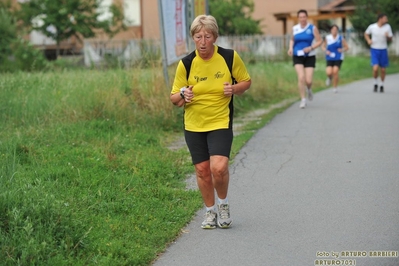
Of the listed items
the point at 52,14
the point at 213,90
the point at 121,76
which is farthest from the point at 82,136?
the point at 52,14

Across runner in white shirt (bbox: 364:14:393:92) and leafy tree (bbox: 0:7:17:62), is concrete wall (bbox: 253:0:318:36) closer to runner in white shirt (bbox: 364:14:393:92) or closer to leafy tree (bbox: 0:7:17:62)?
leafy tree (bbox: 0:7:17:62)

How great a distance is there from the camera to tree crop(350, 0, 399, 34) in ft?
115

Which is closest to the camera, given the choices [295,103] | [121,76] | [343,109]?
[121,76]

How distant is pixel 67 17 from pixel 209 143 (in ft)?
117

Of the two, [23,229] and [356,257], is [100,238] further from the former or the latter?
[356,257]

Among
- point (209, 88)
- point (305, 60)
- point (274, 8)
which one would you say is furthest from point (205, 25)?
point (274, 8)

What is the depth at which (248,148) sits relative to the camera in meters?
10.6

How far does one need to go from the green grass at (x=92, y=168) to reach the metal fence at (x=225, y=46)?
0.82m

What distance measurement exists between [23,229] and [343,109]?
34.4 ft

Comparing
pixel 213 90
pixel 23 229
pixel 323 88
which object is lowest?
pixel 323 88

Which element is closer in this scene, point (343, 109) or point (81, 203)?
point (81, 203)

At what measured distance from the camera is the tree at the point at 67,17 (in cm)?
4041

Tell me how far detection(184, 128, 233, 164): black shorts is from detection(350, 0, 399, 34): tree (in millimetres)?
29817

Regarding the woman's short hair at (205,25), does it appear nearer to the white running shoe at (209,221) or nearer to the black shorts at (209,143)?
the black shorts at (209,143)
